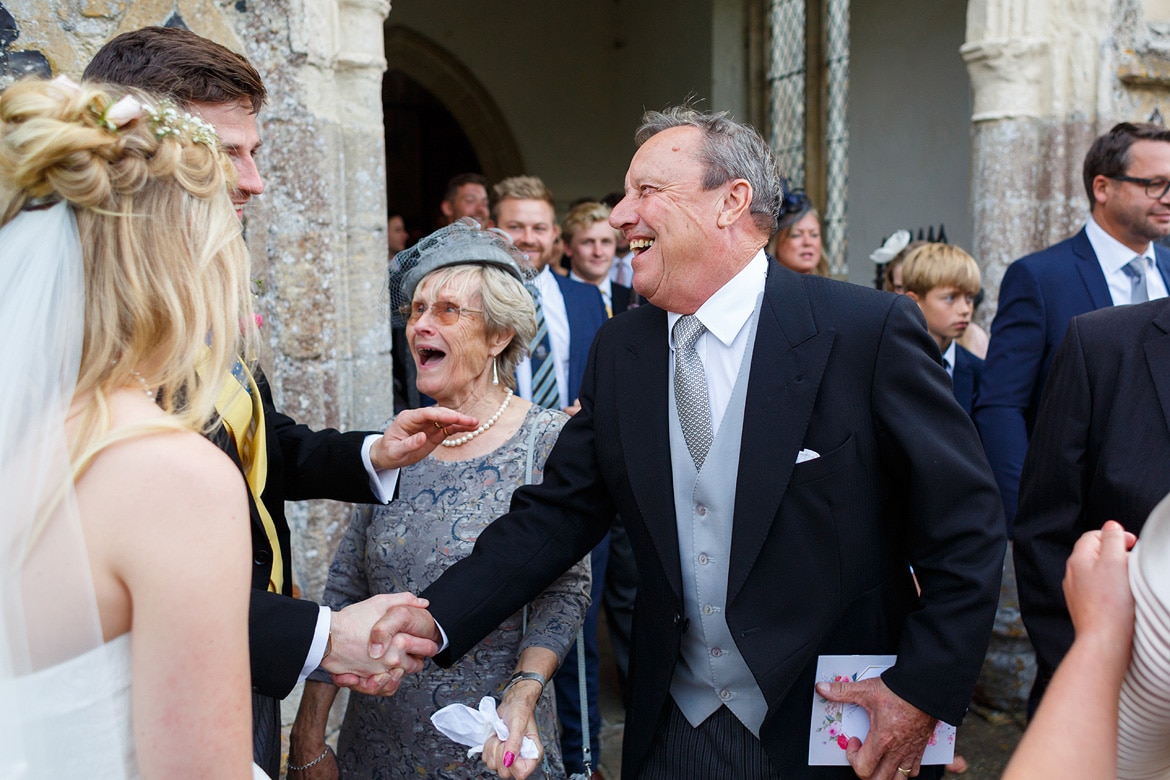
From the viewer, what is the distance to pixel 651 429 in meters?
2.14

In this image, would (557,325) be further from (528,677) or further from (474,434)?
(528,677)

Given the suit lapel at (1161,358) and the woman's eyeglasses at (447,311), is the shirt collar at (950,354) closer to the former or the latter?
the suit lapel at (1161,358)

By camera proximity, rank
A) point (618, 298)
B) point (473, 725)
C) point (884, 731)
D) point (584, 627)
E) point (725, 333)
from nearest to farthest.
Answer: point (884, 731) < point (473, 725) < point (725, 333) < point (584, 627) < point (618, 298)

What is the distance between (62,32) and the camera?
9.78 feet

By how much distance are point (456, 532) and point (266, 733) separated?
0.60m

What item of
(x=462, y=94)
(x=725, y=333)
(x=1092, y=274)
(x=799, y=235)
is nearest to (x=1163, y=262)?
(x=1092, y=274)

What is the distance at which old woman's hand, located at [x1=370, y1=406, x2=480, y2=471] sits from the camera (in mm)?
2367

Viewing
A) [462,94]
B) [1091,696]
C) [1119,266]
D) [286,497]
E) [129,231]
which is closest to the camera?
[1091,696]

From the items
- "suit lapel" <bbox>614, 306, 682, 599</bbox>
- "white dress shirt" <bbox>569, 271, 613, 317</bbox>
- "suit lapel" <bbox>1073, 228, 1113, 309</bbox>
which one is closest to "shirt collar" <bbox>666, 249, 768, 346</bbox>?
"suit lapel" <bbox>614, 306, 682, 599</bbox>

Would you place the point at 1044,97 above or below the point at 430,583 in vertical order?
above

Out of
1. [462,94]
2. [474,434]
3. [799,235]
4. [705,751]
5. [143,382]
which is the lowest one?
[705,751]

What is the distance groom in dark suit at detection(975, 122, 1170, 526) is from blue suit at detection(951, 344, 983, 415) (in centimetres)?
45

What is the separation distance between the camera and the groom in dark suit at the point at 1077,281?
360 centimetres

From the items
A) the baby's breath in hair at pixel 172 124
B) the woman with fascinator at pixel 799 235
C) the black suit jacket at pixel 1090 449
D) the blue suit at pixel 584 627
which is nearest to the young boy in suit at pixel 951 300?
the woman with fascinator at pixel 799 235
